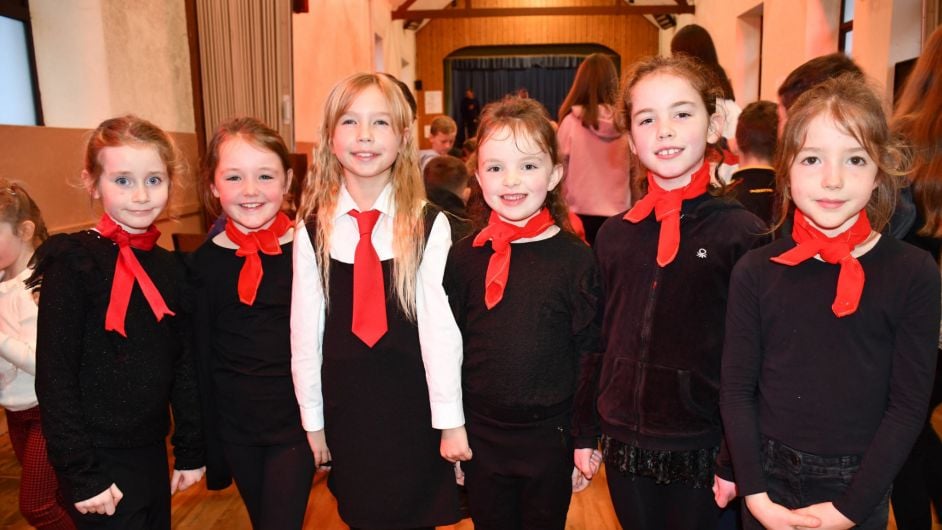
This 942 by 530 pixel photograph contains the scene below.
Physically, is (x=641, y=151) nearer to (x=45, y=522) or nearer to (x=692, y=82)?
(x=692, y=82)

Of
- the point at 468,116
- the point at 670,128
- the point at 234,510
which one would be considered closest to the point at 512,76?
the point at 468,116

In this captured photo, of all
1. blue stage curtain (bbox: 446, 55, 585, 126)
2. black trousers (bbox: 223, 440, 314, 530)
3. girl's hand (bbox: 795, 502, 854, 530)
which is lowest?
black trousers (bbox: 223, 440, 314, 530)

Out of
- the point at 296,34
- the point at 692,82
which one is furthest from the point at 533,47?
the point at 692,82

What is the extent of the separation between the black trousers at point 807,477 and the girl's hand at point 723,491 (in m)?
0.08

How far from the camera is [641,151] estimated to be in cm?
150

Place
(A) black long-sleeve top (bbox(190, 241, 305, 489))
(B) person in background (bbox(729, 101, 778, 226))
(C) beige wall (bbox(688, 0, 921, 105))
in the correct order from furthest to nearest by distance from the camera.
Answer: (C) beige wall (bbox(688, 0, 921, 105))
(B) person in background (bbox(729, 101, 778, 226))
(A) black long-sleeve top (bbox(190, 241, 305, 489))

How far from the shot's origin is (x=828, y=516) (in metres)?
1.22

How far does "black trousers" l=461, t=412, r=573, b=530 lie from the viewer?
1545mm

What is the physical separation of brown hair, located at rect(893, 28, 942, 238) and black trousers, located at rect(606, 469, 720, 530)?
0.87m

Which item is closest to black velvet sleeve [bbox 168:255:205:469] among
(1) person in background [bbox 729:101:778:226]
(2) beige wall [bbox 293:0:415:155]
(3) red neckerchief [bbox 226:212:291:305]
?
(3) red neckerchief [bbox 226:212:291:305]

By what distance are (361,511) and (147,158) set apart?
990mm

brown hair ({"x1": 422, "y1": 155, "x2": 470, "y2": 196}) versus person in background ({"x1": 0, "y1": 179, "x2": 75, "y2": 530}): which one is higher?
brown hair ({"x1": 422, "y1": 155, "x2": 470, "y2": 196})

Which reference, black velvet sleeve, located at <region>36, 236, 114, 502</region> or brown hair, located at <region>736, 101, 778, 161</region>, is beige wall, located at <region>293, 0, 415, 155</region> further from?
black velvet sleeve, located at <region>36, 236, 114, 502</region>

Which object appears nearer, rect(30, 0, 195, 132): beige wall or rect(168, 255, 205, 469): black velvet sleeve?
rect(168, 255, 205, 469): black velvet sleeve
